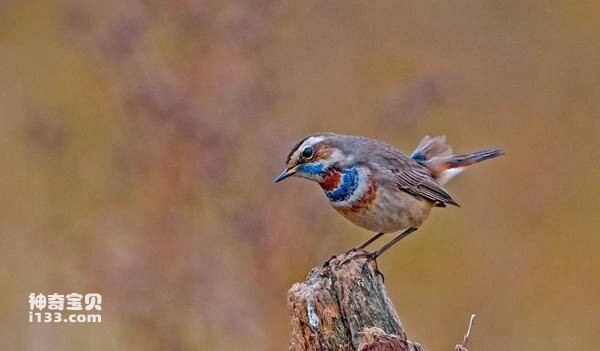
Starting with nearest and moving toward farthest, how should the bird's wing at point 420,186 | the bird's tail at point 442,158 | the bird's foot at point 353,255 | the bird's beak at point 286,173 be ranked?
1. the bird's foot at point 353,255
2. the bird's beak at point 286,173
3. the bird's wing at point 420,186
4. the bird's tail at point 442,158

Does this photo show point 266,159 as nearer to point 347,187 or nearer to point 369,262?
point 347,187

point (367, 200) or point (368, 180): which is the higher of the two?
point (368, 180)

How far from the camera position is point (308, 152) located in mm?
6969

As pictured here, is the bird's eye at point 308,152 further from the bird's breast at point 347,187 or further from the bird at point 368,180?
the bird's breast at point 347,187

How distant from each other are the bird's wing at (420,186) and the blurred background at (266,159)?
14.1 inches

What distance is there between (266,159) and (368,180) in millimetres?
708

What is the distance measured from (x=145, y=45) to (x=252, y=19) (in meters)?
0.67

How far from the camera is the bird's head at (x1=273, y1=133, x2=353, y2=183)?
6957mm

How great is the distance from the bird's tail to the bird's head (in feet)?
3.30

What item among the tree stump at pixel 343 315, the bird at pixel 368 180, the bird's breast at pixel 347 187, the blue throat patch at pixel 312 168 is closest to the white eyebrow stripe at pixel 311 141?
the bird at pixel 368 180

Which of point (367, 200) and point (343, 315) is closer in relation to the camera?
point (343, 315)

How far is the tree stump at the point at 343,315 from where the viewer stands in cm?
545

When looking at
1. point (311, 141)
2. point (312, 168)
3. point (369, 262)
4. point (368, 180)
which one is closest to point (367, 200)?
point (368, 180)

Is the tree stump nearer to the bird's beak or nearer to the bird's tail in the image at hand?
→ the bird's beak
